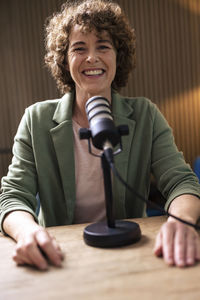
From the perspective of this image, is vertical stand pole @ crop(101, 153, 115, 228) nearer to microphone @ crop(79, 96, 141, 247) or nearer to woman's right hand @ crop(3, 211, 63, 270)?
microphone @ crop(79, 96, 141, 247)

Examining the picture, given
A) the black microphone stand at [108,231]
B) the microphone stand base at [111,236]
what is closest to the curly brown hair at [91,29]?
the black microphone stand at [108,231]

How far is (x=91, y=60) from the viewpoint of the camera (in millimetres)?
1532

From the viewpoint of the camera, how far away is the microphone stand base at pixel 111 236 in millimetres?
957

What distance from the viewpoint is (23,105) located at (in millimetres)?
3928

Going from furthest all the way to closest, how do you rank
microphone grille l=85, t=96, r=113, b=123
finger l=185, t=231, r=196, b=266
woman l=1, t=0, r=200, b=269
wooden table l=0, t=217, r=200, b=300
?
woman l=1, t=0, r=200, b=269
microphone grille l=85, t=96, r=113, b=123
finger l=185, t=231, r=196, b=266
wooden table l=0, t=217, r=200, b=300

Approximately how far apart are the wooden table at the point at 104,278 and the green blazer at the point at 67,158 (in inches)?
20.4

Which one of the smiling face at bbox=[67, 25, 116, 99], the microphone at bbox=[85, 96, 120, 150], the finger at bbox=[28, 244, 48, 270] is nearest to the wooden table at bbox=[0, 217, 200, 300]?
the finger at bbox=[28, 244, 48, 270]

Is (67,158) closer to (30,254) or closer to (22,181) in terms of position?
(22,181)

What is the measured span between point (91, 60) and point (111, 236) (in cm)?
83

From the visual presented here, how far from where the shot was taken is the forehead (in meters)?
1.54

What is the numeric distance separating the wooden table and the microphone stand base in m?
0.02

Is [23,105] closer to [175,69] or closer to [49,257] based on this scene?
[175,69]

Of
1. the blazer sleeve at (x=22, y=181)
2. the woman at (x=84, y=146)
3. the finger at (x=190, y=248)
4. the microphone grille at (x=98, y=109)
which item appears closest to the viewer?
the finger at (x=190, y=248)

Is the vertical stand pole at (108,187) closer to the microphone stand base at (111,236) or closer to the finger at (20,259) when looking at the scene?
the microphone stand base at (111,236)
